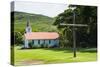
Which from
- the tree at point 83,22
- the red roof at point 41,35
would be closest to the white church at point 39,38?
the red roof at point 41,35

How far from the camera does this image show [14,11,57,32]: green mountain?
253cm

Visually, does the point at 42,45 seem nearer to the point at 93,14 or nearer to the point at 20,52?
the point at 20,52

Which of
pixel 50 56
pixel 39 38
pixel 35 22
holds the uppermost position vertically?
pixel 35 22

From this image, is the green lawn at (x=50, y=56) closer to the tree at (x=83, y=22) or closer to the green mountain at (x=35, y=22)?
the tree at (x=83, y=22)

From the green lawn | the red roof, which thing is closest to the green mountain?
the red roof

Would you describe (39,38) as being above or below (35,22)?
below

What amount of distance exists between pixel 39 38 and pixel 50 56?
0.26m

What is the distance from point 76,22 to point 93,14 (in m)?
0.29

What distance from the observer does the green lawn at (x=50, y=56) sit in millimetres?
2558

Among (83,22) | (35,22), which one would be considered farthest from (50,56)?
(83,22)

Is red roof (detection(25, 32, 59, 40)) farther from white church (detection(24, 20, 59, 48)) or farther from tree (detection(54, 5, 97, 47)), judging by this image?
tree (detection(54, 5, 97, 47))

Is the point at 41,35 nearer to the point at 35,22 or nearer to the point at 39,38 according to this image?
the point at 39,38

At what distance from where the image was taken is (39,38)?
2670mm

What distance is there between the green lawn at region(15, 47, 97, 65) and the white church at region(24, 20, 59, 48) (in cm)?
7
